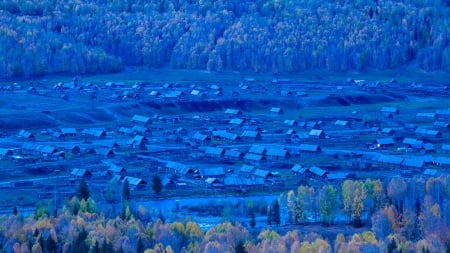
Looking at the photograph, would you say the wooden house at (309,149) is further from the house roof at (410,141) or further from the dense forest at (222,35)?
the dense forest at (222,35)

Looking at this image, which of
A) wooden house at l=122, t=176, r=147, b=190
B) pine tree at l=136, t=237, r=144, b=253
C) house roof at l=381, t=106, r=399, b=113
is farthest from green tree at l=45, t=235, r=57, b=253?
house roof at l=381, t=106, r=399, b=113

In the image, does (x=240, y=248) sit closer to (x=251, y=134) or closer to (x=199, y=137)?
(x=199, y=137)

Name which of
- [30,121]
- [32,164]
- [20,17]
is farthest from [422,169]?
[20,17]

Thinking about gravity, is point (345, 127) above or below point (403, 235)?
below

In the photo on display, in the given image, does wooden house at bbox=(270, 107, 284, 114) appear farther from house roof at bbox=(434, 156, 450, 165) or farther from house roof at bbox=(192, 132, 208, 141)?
house roof at bbox=(434, 156, 450, 165)

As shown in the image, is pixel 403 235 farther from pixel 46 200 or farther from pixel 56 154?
pixel 56 154

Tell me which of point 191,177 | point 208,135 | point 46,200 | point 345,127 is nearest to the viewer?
point 46,200
